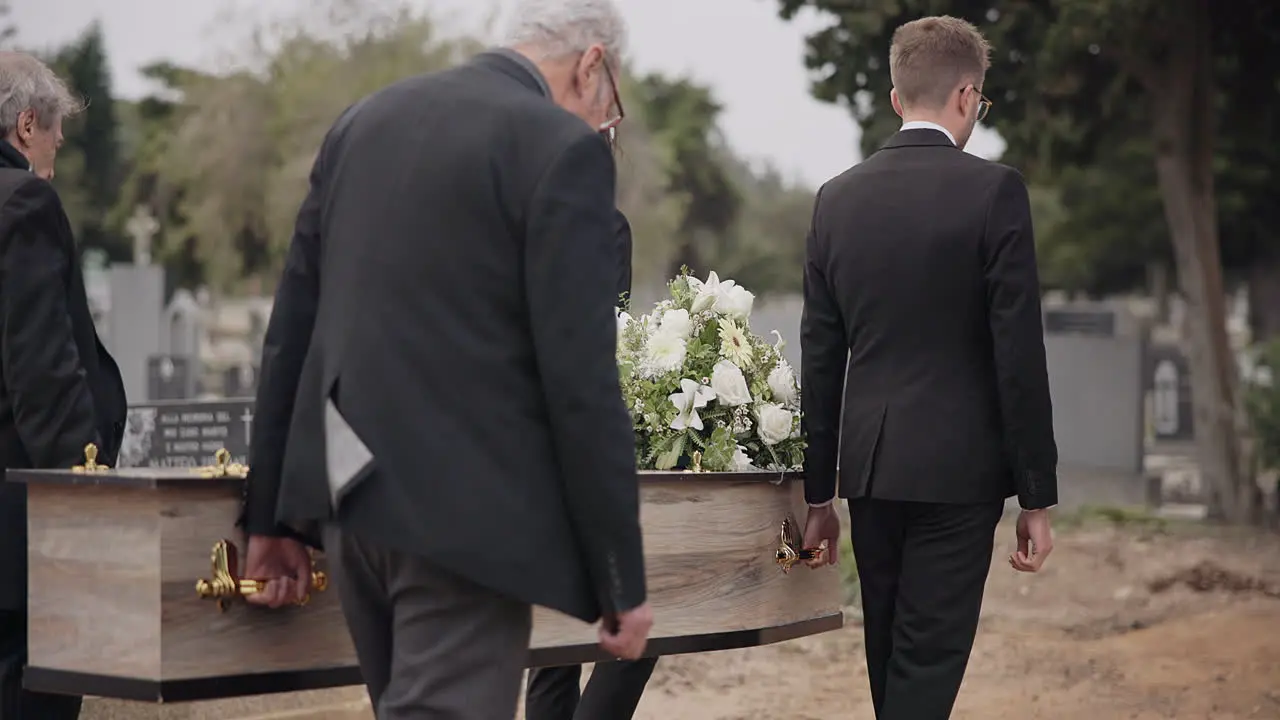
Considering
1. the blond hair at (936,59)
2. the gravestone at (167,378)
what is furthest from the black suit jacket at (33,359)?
the gravestone at (167,378)

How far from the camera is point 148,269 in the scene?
21141 millimetres

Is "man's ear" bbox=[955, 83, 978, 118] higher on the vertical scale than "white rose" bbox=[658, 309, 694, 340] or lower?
higher

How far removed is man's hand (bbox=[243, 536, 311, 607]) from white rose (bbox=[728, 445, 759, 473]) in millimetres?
1392

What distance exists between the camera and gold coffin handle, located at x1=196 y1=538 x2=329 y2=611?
331 cm

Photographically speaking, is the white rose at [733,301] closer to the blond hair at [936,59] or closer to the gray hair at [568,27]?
the blond hair at [936,59]

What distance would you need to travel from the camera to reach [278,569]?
3.35 m

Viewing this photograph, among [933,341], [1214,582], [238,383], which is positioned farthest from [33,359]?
[238,383]

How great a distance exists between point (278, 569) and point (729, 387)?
1.59 m

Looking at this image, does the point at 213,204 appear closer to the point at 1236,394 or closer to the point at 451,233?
the point at 1236,394

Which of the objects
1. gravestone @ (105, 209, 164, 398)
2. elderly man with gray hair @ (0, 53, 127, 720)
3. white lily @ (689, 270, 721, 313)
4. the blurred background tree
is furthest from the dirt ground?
the blurred background tree

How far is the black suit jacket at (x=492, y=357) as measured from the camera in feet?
9.60

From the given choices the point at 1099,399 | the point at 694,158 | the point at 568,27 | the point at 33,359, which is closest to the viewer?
the point at 568,27

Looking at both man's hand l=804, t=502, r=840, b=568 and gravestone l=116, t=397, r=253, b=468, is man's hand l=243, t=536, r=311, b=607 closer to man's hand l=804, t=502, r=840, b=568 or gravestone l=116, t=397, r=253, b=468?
man's hand l=804, t=502, r=840, b=568

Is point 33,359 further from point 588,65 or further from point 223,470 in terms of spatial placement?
point 588,65
